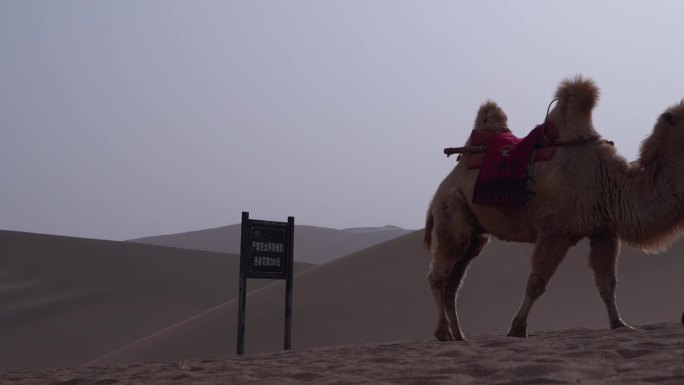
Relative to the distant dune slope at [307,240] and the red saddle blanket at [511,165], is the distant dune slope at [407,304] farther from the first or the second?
the distant dune slope at [307,240]

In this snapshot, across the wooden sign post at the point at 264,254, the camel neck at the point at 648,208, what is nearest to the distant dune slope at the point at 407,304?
the wooden sign post at the point at 264,254

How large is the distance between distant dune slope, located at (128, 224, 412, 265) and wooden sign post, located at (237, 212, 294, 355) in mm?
83385

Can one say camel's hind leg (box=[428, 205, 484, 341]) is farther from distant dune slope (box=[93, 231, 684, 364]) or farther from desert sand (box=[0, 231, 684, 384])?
distant dune slope (box=[93, 231, 684, 364])

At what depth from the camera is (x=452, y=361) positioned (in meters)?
6.09

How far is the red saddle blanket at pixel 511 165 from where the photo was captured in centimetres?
845

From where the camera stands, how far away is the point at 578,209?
8.09 metres

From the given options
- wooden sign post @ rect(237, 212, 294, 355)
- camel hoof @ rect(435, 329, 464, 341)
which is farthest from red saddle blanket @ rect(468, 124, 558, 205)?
wooden sign post @ rect(237, 212, 294, 355)

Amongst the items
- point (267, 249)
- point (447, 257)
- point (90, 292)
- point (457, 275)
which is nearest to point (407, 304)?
point (267, 249)

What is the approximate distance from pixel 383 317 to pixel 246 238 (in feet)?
31.3

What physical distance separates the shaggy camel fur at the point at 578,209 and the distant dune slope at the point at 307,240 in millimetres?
84839

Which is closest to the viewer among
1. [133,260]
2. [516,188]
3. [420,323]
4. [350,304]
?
[516,188]

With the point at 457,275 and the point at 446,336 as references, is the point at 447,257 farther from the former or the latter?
the point at 446,336

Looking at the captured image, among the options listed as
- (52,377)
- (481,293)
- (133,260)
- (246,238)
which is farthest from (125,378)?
(133,260)

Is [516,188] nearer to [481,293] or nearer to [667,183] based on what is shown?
[667,183]
